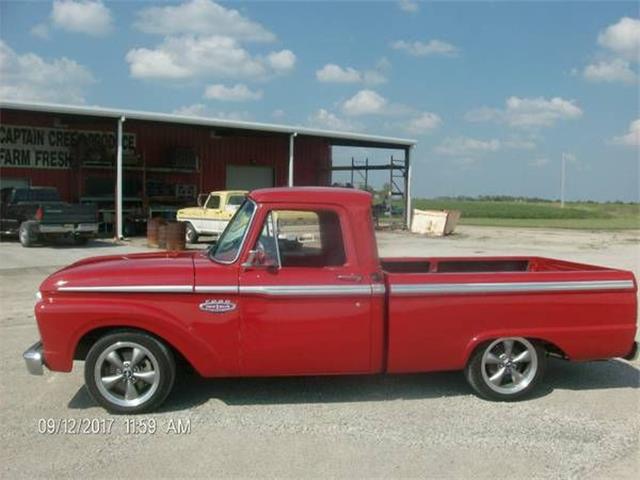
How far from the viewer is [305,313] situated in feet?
17.3

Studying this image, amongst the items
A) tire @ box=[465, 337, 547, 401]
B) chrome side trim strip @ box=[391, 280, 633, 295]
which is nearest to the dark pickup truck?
chrome side trim strip @ box=[391, 280, 633, 295]

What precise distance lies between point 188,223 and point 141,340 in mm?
19637

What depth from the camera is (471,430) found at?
16.3ft

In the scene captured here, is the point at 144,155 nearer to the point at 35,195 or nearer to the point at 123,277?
the point at 35,195

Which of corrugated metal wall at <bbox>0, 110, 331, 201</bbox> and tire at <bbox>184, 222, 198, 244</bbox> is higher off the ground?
corrugated metal wall at <bbox>0, 110, 331, 201</bbox>

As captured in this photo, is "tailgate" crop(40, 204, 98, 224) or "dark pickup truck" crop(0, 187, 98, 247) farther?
"tailgate" crop(40, 204, 98, 224)

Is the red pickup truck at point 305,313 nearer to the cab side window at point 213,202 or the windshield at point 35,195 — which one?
the windshield at point 35,195

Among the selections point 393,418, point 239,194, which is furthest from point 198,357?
point 239,194

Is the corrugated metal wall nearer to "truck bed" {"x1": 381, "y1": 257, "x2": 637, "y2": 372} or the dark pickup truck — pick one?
the dark pickup truck

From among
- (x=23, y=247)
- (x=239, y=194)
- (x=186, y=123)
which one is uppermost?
(x=186, y=123)

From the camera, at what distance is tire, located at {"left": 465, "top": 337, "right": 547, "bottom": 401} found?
5.61m

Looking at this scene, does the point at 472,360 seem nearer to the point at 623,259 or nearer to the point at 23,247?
the point at 623,259

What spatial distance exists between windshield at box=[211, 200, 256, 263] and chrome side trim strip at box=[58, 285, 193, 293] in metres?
0.42

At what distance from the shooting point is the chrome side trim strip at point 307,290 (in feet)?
17.1
